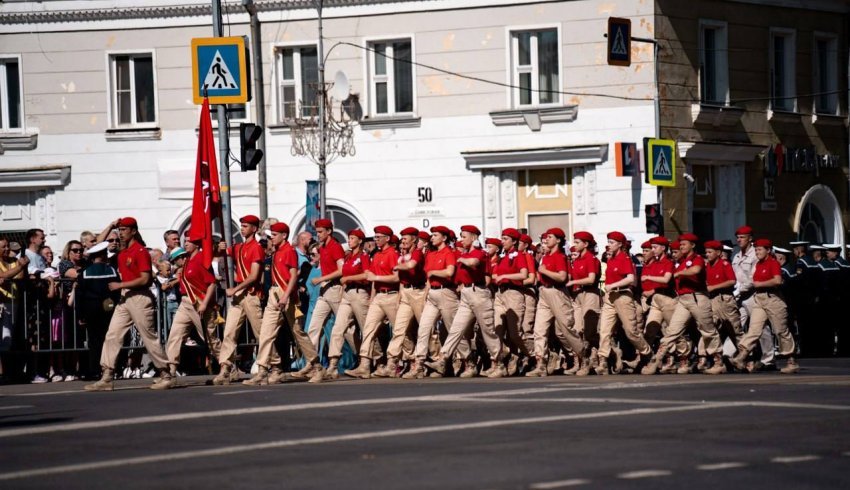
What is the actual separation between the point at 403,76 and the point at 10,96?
935 centimetres

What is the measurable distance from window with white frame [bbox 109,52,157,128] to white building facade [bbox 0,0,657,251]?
0.04 metres

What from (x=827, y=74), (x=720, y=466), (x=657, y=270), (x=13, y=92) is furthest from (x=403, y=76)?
(x=720, y=466)

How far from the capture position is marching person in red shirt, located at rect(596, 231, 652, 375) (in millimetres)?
22516

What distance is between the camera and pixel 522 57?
35719 mm

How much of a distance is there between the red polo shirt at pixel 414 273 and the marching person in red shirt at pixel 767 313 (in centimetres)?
446


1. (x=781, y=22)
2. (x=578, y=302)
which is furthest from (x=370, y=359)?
(x=781, y=22)

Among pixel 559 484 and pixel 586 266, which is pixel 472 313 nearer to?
pixel 586 266

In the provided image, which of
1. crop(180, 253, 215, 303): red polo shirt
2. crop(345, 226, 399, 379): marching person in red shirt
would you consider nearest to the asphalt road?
crop(180, 253, 215, 303): red polo shirt

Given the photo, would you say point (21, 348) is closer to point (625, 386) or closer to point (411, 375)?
point (411, 375)

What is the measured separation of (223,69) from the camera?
22609mm

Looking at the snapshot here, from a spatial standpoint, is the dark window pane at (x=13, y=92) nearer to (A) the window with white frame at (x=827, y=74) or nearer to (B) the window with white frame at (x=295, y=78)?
(B) the window with white frame at (x=295, y=78)

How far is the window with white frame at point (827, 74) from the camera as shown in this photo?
128ft

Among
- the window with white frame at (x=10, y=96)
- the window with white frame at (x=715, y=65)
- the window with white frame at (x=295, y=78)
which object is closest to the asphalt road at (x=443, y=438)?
the window with white frame at (x=715, y=65)

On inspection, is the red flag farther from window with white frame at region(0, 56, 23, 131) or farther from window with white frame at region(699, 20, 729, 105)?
window with white frame at region(0, 56, 23, 131)
